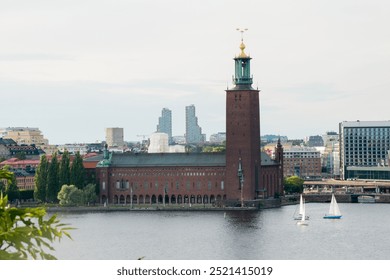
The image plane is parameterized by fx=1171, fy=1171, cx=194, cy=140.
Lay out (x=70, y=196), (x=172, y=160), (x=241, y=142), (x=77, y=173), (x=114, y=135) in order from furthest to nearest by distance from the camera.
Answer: (x=114, y=135), (x=172, y=160), (x=77, y=173), (x=241, y=142), (x=70, y=196)

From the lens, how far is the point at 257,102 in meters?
58.5

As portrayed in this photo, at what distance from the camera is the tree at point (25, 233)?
4.37 meters

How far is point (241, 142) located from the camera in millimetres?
57719

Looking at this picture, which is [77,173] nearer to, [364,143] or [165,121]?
[364,143]

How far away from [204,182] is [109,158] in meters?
6.08

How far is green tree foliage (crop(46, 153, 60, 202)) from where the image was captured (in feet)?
192

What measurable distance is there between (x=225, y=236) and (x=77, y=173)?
20968 mm

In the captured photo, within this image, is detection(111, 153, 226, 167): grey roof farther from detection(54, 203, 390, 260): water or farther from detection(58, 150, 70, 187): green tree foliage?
detection(54, 203, 390, 260): water

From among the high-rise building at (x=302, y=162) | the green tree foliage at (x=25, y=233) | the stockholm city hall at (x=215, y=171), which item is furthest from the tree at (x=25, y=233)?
the high-rise building at (x=302, y=162)

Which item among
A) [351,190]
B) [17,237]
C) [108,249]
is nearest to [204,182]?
[351,190]

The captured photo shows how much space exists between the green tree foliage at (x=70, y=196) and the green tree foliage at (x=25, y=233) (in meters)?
52.5

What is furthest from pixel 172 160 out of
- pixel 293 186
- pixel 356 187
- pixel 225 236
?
pixel 225 236

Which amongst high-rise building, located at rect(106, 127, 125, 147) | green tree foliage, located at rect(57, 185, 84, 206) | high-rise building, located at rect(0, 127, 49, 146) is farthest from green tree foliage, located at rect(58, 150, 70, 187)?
high-rise building, located at rect(106, 127, 125, 147)

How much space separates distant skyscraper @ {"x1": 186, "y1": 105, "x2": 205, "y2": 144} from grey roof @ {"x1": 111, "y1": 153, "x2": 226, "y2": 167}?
12815 centimetres
